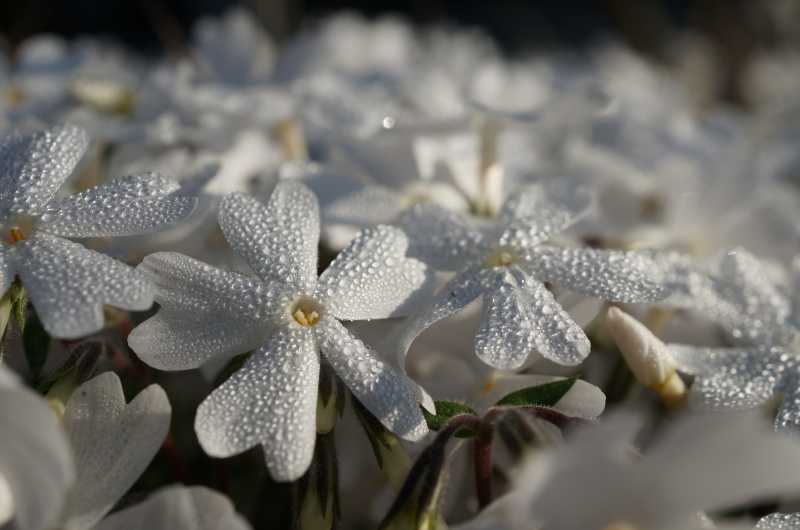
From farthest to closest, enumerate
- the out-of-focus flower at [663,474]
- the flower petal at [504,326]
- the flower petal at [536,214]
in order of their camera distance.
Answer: the flower petal at [536,214], the flower petal at [504,326], the out-of-focus flower at [663,474]

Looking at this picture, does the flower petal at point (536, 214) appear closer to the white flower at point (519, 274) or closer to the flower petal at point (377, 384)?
the white flower at point (519, 274)

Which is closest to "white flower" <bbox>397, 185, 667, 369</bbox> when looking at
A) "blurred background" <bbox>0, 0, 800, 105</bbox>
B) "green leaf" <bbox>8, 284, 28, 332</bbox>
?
"green leaf" <bbox>8, 284, 28, 332</bbox>

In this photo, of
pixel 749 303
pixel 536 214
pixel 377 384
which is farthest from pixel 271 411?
pixel 749 303

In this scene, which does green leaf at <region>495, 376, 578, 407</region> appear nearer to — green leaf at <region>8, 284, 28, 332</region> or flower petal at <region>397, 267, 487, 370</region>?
flower petal at <region>397, 267, 487, 370</region>

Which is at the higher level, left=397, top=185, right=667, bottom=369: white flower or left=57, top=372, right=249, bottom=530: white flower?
left=397, top=185, right=667, bottom=369: white flower

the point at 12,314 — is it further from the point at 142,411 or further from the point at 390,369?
the point at 390,369

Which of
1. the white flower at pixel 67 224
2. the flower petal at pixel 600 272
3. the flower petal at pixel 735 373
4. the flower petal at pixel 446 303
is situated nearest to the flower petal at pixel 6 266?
the white flower at pixel 67 224
